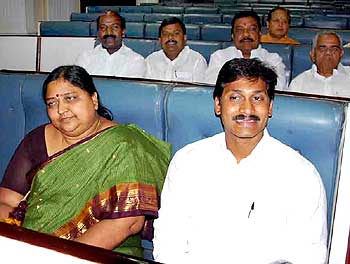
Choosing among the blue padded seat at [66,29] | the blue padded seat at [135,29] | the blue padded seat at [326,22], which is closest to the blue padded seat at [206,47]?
the blue padded seat at [135,29]

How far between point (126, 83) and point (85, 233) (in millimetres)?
568

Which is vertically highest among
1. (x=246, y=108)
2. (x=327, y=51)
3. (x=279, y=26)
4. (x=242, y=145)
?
(x=279, y=26)

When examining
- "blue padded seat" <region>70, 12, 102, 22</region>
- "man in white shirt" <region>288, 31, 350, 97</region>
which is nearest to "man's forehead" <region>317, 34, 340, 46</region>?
"man in white shirt" <region>288, 31, 350, 97</region>

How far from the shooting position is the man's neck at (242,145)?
1389mm

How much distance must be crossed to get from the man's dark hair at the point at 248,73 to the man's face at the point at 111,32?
1845 millimetres

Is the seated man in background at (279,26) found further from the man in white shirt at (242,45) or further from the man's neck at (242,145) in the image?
the man's neck at (242,145)

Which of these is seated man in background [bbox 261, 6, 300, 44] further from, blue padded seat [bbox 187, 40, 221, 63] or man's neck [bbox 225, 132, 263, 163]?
man's neck [bbox 225, 132, 263, 163]

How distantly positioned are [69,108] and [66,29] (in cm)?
337

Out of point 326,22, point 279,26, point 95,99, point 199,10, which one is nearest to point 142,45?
point 279,26

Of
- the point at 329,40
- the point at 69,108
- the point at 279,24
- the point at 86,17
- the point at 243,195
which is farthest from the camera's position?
the point at 86,17

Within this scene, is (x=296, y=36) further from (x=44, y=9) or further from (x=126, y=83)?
(x=44, y=9)

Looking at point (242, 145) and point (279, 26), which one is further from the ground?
point (279, 26)

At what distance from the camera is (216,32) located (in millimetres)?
4391

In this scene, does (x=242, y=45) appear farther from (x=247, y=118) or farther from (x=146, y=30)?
(x=247, y=118)
